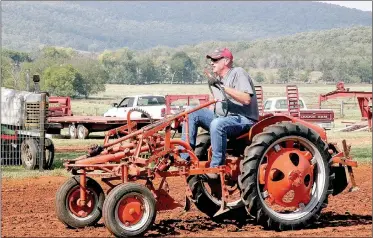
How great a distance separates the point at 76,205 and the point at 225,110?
77.8 inches

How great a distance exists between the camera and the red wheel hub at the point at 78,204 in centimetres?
930

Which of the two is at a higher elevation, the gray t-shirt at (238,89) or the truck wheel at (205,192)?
the gray t-shirt at (238,89)

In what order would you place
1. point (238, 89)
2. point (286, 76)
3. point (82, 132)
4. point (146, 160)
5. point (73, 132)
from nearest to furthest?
1. point (146, 160)
2. point (238, 89)
3. point (82, 132)
4. point (73, 132)
5. point (286, 76)

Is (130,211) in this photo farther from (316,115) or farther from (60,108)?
(316,115)

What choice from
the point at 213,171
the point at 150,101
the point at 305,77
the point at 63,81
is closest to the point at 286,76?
the point at 305,77

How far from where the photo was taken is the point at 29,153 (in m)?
17.6

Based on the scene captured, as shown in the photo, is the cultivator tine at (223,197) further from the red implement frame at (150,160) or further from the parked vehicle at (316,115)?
the parked vehicle at (316,115)

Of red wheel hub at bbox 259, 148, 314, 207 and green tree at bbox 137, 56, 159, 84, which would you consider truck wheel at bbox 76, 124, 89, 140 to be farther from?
green tree at bbox 137, 56, 159, 84

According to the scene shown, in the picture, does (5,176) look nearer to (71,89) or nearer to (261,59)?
(71,89)

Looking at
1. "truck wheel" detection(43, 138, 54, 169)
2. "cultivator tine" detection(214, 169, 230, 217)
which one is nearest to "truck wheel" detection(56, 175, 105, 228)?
"cultivator tine" detection(214, 169, 230, 217)

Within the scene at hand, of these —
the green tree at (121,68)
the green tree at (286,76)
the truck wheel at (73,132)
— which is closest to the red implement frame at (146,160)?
the truck wheel at (73,132)

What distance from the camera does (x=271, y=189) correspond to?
9.34m

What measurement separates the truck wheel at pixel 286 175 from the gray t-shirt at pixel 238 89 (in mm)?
306

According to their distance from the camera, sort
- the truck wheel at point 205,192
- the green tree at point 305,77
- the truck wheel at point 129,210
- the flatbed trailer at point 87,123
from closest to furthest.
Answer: the truck wheel at point 129,210 → the truck wheel at point 205,192 → the flatbed trailer at point 87,123 → the green tree at point 305,77
